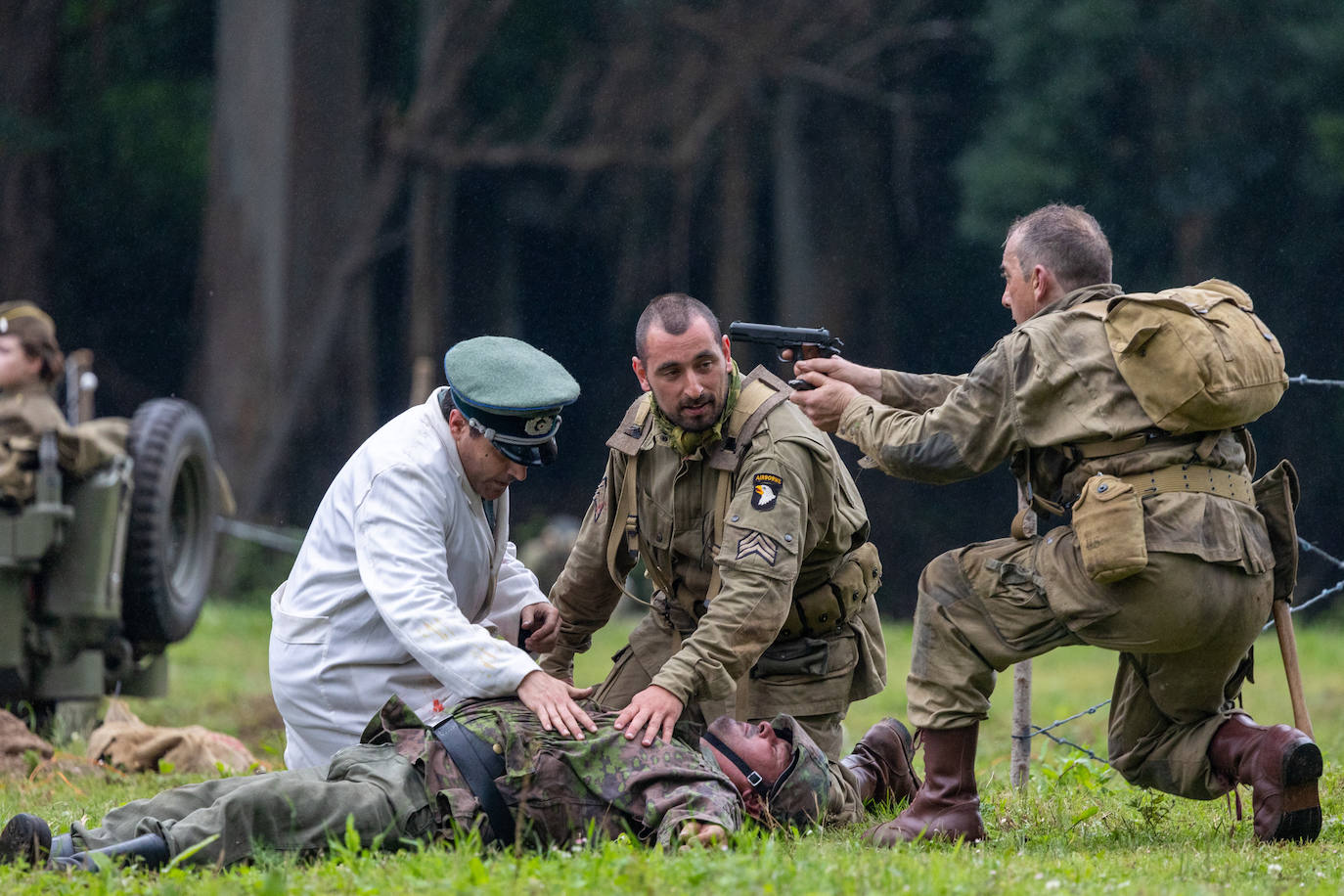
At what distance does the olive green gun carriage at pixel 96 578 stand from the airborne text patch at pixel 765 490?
4.42 meters

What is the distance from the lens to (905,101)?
20719 mm

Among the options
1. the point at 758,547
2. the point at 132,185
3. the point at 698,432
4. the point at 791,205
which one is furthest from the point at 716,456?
the point at 132,185

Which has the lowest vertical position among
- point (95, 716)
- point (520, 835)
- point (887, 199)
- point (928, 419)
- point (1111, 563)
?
point (95, 716)

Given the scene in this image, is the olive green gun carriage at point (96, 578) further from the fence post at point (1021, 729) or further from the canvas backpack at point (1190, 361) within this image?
the canvas backpack at point (1190, 361)

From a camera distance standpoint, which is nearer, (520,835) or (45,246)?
(520,835)

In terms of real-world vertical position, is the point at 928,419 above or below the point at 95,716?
above

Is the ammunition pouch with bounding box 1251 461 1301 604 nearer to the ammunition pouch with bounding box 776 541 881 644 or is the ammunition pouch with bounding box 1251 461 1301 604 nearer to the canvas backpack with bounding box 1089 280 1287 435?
the canvas backpack with bounding box 1089 280 1287 435

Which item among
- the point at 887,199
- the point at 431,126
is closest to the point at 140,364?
the point at 431,126

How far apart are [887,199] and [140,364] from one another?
1078 centimetres

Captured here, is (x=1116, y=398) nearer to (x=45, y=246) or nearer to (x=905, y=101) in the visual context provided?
(x=905, y=101)

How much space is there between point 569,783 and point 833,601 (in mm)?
1483

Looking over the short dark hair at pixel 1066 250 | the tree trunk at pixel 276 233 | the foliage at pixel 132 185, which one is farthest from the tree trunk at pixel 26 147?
the short dark hair at pixel 1066 250

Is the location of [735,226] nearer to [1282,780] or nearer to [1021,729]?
[1021,729]

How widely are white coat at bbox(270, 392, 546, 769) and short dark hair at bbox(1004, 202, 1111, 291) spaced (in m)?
1.92
